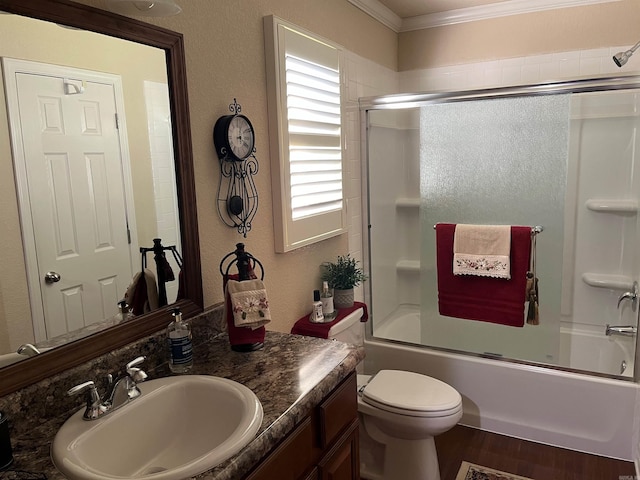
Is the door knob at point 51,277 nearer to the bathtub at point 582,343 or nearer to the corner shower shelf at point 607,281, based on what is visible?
the bathtub at point 582,343

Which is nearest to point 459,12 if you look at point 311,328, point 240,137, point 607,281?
point 607,281

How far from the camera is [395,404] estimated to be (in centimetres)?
208

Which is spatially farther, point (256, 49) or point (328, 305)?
point (328, 305)

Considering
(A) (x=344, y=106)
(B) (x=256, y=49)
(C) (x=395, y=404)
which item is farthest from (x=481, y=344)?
(B) (x=256, y=49)

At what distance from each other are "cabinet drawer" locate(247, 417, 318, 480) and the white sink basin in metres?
0.10

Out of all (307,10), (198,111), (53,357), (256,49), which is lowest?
(53,357)

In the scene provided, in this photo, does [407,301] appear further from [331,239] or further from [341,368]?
[341,368]

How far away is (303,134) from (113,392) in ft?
4.55

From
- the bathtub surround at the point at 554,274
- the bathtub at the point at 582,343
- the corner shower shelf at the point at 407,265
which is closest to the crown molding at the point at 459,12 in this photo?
the bathtub surround at the point at 554,274

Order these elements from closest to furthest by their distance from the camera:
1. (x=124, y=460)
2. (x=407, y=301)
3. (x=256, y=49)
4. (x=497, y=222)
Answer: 1. (x=124, y=460)
2. (x=256, y=49)
3. (x=497, y=222)
4. (x=407, y=301)

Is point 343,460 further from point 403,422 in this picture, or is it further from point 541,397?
point 541,397

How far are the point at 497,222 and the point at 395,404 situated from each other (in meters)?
1.22

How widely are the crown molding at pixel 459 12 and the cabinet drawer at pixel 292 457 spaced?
2.38 m

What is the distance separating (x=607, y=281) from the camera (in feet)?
10.0
